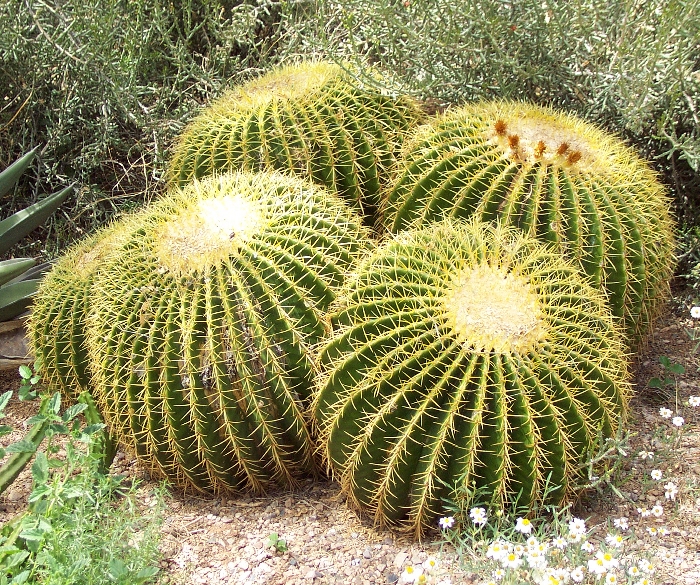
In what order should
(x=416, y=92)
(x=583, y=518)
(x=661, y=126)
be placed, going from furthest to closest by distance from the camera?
(x=416, y=92) → (x=661, y=126) → (x=583, y=518)

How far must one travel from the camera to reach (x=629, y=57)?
3.41m

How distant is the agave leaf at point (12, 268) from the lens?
3.61 metres

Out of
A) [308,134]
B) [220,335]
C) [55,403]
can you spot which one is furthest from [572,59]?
[55,403]

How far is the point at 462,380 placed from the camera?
2.20 metres

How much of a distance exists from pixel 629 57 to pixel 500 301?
1649 mm

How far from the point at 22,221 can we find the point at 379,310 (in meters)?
2.32

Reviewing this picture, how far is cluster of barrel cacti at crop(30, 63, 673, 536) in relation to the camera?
2258 mm

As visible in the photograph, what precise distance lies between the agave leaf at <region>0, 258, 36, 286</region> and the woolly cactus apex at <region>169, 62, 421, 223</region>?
0.78m

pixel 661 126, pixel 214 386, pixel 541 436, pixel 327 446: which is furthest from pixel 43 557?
pixel 661 126

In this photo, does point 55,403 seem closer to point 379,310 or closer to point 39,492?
point 39,492

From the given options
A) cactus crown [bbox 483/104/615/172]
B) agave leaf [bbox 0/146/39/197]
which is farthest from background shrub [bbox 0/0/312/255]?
cactus crown [bbox 483/104/615/172]

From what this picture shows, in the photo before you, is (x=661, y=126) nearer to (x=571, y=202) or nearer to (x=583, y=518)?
(x=571, y=202)

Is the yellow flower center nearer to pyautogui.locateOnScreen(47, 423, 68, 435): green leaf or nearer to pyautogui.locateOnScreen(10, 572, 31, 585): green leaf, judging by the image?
pyautogui.locateOnScreen(47, 423, 68, 435): green leaf

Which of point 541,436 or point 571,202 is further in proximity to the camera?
point 571,202
